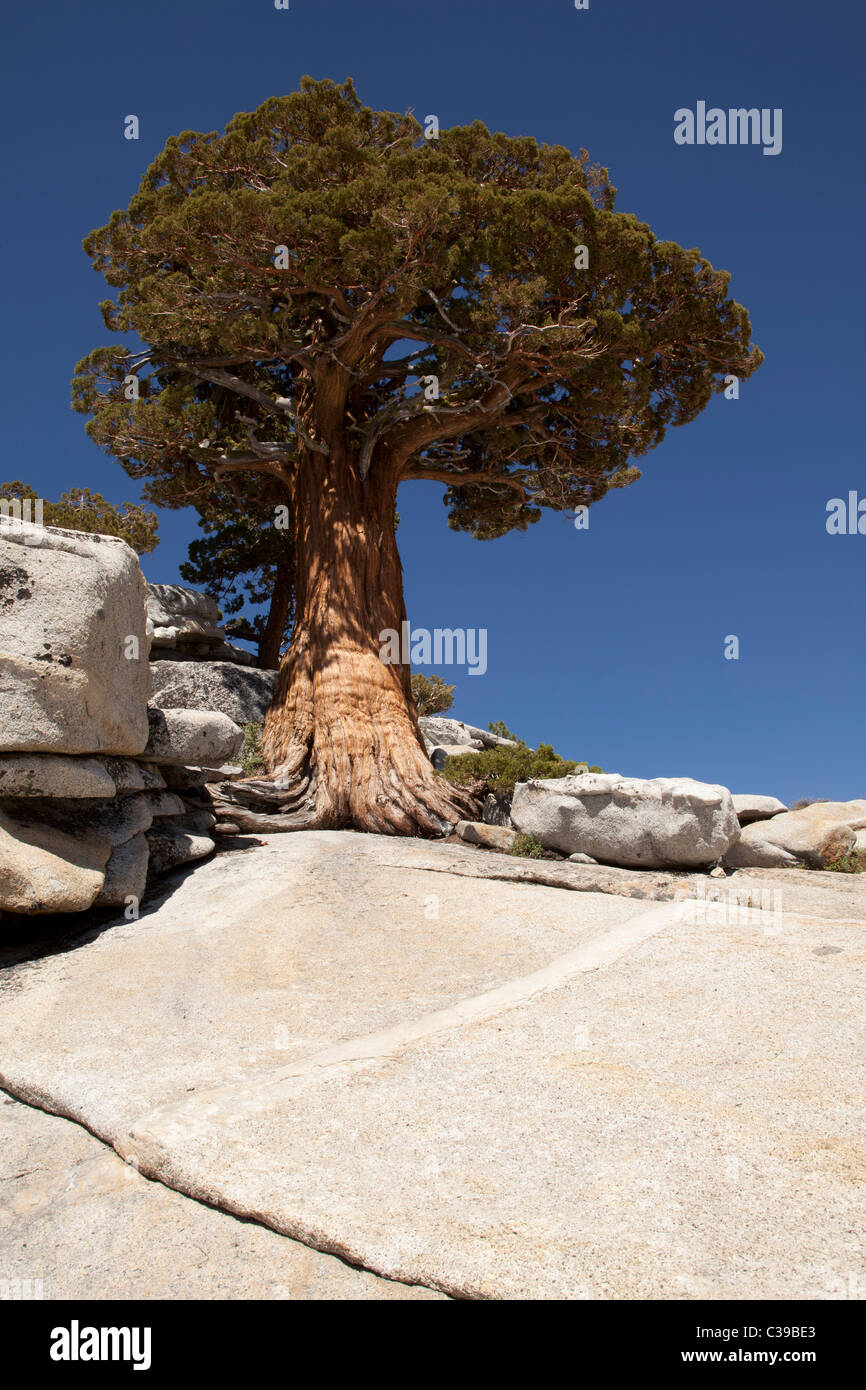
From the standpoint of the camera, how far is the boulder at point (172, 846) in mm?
9398

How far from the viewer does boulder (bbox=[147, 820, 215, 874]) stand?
9398 millimetres

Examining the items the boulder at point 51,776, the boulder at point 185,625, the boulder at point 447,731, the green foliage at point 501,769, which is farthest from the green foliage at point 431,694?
the boulder at point 51,776

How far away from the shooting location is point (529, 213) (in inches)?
531

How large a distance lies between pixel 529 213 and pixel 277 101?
14.8ft

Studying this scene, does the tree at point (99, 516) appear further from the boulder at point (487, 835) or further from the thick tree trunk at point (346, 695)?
the boulder at point (487, 835)

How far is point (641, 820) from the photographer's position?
11.5 meters

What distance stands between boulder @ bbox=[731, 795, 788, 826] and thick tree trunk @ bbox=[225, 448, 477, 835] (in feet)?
13.8

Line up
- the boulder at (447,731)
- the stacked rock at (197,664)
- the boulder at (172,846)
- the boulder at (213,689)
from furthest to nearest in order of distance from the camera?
the boulder at (447,731) < the stacked rock at (197,664) < the boulder at (213,689) < the boulder at (172,846)

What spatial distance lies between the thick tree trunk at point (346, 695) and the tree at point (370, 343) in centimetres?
4

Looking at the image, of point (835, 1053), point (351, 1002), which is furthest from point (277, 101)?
point (835, 1053)

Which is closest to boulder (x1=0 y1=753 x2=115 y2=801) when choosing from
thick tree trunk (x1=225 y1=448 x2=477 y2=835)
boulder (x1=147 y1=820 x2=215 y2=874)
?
boulder (x1=147 y1=820 x2=215 y2=874)

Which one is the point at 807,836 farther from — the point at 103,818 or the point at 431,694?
the point at 431,694

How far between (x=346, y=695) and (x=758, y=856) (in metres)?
6.47
